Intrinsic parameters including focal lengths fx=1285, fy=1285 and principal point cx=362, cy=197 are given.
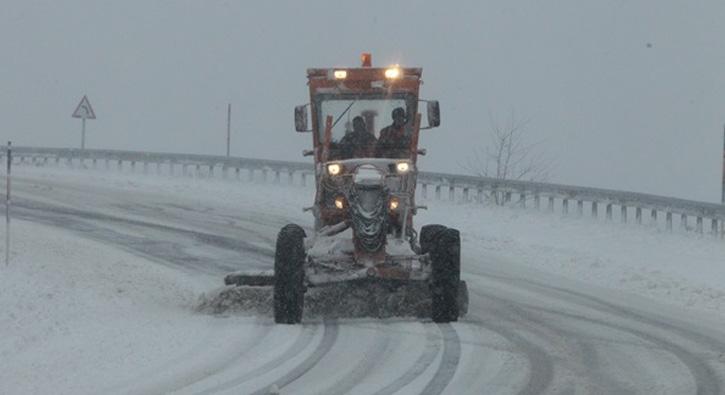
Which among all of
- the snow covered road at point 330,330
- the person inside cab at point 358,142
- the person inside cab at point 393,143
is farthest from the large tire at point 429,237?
the person inside cab at point 358,142

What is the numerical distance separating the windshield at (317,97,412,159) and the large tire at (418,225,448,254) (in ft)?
3.77

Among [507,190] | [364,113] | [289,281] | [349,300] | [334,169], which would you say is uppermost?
[364,113]

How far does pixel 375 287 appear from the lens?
13648 millimetres

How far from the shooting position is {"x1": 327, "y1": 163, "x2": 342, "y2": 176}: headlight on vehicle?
13.6 meters

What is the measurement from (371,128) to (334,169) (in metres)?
0.99

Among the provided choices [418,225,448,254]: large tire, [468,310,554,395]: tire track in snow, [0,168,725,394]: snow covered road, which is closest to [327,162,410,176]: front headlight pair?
[418,225,448,254]: large tire

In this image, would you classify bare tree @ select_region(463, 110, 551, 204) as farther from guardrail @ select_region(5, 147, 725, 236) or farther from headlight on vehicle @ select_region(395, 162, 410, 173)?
headlight on vehicle @ select_region(395, 162, 410, 173)

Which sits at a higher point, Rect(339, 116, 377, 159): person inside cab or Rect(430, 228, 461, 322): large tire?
Rect(339, 116, 377, 159): person inside cab

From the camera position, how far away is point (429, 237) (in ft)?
43.2

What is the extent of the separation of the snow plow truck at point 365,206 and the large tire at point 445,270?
1 cm

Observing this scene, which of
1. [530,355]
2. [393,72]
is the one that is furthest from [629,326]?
[393,72]

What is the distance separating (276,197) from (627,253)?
10912mm

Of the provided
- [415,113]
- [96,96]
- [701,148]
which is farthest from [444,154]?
[415,113]

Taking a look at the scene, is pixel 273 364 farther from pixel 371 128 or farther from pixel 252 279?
pixel 371 128
